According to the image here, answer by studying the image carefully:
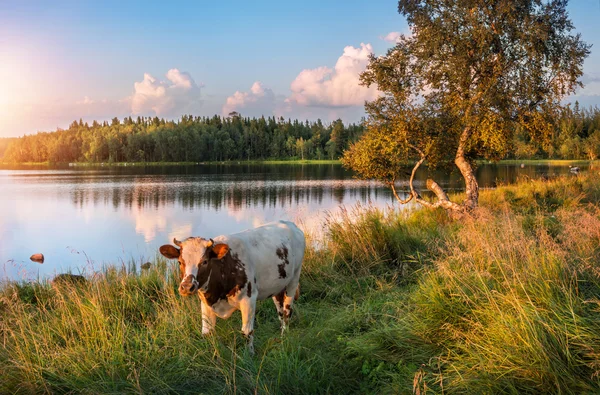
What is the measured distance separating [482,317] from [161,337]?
134 inches

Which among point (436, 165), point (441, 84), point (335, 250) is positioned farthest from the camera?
point (436, 165)

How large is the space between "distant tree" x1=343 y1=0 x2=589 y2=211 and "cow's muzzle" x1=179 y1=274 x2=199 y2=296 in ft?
39.1

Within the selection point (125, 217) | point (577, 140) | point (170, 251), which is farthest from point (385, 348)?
point (577, 140)

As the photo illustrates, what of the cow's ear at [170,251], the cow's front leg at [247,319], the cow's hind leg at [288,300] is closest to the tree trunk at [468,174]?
the cow's hind leg at [288,300]

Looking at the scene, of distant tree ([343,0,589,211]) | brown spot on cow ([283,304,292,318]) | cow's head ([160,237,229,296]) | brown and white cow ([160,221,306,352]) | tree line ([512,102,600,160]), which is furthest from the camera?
tree line ([512,102,600,160])

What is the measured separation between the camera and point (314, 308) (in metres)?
6.94

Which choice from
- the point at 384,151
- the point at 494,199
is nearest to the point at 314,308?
the point at 384,151

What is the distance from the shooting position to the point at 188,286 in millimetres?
4531

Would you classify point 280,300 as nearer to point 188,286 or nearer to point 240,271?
point 240,271

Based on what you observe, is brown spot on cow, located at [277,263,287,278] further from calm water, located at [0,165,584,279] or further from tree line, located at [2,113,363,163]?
tree line, located at [2,113,363,163]

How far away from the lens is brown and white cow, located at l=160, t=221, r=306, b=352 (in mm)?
4773

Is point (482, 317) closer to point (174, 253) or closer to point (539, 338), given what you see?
point (539, 338)

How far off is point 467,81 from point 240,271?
12.7 m

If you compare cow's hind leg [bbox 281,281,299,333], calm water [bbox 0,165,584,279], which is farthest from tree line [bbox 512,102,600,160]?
cow's hind leg [bbox 281,281,299,333]
